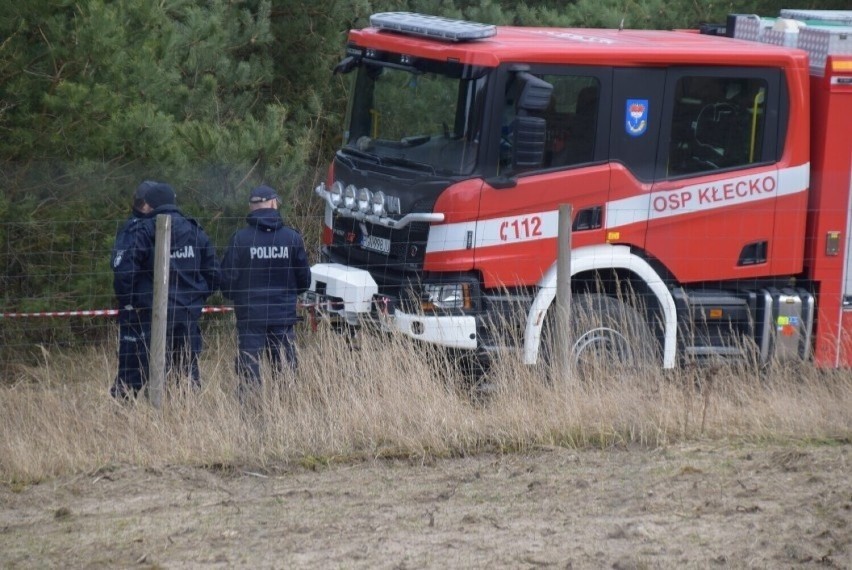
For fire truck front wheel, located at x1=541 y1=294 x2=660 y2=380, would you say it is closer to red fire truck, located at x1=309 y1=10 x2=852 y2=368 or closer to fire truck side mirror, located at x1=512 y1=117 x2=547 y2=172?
red fire truck, located at x1=309 y1=10 x2=852 y2=368

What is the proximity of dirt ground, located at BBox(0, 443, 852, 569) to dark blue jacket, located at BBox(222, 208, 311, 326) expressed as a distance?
1.43 meters

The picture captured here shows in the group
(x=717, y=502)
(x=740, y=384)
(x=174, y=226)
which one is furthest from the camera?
(x=740, y=384)

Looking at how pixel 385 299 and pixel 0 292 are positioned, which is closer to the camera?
pixel 385 299

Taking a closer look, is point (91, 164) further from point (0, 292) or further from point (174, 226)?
point (174, 226)

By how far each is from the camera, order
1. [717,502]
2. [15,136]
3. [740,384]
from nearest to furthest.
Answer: [717,502], [740,384], [15,136]

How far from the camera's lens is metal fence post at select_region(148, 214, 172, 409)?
7211 millimetres

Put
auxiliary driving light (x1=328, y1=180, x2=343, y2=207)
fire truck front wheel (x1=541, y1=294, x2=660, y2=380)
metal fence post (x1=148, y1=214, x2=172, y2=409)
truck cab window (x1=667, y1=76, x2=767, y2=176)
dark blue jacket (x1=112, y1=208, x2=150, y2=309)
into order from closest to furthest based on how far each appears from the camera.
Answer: metal fence post (x1=148, y1=214, x2=172, y2=409), dark blue jacket (x1=112, y1=208, x2=150, y2=309), fire truck front wheel (x1=541, y1=294, x2=660, y2=380), truck cab window (x1=667, y1=76, x2=767, y2=176), auxiliary driving light (x1=328, y1=180, x2=343, y2=207)

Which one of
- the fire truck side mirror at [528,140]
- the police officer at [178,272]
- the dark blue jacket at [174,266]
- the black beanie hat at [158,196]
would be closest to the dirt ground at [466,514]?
the police officer at [178,272]

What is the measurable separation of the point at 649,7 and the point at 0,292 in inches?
288

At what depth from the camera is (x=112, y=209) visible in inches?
384

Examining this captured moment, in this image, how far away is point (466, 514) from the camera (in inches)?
239

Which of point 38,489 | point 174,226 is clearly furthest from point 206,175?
point 38,489

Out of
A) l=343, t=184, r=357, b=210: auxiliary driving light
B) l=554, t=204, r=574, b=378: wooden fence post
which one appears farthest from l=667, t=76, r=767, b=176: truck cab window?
l=343, t=184, r=357, b=210: auxiliary driving light

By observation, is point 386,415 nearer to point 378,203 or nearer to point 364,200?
point 378,203
